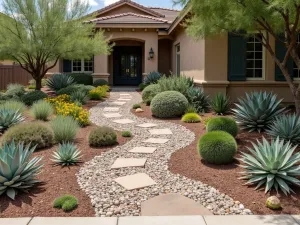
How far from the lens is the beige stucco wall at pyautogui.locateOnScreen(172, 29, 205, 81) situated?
1271 centimetres

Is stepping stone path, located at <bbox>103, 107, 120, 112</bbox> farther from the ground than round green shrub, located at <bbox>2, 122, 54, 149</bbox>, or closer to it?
farther from the ground

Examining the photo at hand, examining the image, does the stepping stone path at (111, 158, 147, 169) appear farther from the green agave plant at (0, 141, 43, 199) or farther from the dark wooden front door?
the dark wooden front door

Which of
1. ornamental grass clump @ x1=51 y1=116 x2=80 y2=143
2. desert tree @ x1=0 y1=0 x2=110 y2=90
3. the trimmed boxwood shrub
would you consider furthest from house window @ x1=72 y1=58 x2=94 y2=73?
ornamental grass clump @ x1=51 y1=116 x2=80 y2=143

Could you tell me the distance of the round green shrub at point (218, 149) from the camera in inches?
233

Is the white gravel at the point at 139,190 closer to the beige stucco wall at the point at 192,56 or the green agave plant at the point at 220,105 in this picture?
the green agave plant at the point at 220,105

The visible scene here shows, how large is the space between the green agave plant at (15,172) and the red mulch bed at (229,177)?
2396mm

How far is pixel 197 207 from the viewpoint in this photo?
14.6ft

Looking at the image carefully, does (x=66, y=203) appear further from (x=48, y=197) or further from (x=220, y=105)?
(x=220, y=105)

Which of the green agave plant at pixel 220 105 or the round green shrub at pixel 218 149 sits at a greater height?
the green agave plant at pixel 220 105

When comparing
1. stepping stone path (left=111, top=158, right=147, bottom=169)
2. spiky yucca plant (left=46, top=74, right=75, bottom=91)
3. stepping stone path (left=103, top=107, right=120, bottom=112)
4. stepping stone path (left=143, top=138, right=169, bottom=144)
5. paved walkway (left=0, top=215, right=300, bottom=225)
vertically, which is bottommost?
paved walkway (left=0, top=215, right=300, bottom=225)

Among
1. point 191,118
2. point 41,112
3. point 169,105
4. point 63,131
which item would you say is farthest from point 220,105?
point 41,112

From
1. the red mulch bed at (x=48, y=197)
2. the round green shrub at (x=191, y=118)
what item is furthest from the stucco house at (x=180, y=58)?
the red mulch bed at (x=48, y=197)

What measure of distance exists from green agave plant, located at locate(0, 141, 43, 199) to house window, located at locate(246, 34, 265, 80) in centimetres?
965

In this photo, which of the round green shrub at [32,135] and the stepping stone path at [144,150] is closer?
the round green shrub at [32,135]
